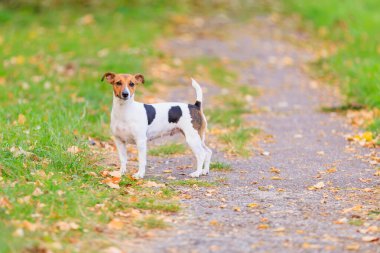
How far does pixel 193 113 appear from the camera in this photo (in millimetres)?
7301

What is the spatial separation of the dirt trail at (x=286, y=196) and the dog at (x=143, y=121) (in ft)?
1.28

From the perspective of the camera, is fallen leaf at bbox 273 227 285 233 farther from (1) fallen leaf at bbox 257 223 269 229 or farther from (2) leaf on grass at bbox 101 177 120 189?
(2) leaf on grass at bbox 101 177 120 189

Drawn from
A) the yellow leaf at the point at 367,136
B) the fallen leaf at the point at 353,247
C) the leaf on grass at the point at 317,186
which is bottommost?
the fallen leaf at the point at 353,247

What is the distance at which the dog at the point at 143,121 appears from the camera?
692cm

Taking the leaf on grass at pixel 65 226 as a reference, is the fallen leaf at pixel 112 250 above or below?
below

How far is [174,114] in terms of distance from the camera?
7250mm

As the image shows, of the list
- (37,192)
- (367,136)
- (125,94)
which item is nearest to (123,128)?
(125,94)

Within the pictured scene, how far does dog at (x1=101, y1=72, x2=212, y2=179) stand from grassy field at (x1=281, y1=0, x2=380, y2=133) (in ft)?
9.12

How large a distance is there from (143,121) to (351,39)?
9.33 meters

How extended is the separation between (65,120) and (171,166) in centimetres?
143

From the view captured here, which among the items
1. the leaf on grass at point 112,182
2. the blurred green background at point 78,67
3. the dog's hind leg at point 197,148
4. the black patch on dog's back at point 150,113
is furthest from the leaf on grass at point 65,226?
the dog's hind leg at point 197,148

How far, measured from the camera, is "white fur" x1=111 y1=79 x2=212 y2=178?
697cm

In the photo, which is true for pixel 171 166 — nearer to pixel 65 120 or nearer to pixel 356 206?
pixel 65 120

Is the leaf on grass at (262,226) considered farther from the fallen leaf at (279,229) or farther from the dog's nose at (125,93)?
the dog's nose at (125,93)
